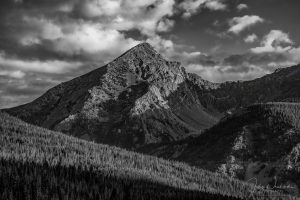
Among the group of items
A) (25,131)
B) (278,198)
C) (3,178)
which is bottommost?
(278,198)

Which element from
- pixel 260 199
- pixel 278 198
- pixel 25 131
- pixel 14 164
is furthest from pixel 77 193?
pixel 25 131

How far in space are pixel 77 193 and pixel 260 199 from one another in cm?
963

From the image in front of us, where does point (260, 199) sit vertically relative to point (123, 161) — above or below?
below

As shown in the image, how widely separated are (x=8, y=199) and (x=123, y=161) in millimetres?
11634

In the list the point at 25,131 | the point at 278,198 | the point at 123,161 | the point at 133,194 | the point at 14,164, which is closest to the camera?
the point at 133,194

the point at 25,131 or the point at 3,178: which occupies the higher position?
the point at 25,131

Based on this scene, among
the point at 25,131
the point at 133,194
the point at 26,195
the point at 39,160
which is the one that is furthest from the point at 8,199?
the point at 25,131

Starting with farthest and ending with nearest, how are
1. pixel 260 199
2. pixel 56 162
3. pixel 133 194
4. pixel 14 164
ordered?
pixel 260 199
pixel 56 162
pixel 14 164
pixel 133 194

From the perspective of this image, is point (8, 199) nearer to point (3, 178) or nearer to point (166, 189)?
point (3, 178)

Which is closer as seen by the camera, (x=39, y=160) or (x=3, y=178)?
(x=3, y=178)

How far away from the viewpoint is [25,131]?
76.1 feet

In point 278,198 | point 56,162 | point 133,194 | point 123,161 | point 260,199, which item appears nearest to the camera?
point 133,194

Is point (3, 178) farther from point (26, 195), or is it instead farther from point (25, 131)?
point (25, 131)

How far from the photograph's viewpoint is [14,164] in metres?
12.8
